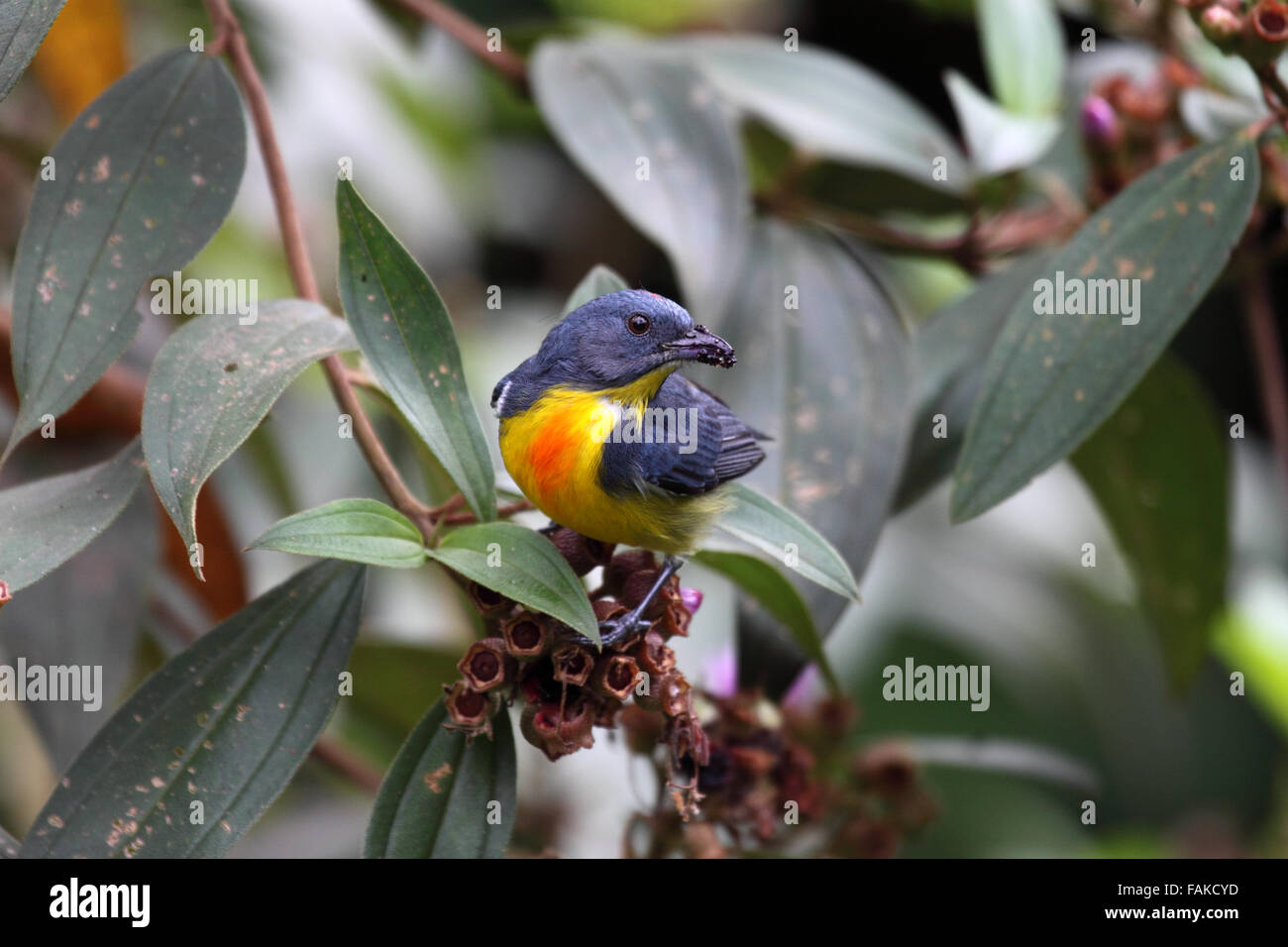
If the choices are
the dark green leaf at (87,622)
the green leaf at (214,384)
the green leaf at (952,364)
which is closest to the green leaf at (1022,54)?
the green leaf at (952,364)

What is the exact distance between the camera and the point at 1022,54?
5.43ft

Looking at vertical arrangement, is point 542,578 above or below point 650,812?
above

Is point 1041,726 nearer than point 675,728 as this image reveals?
No

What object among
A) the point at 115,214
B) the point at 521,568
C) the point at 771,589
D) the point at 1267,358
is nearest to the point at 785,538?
the point at 771,589

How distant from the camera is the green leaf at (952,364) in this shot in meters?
1.40

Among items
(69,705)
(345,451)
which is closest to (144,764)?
(69,705)

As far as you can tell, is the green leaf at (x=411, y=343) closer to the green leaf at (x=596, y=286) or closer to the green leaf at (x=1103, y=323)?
the green leaf at (x=596, y=286)

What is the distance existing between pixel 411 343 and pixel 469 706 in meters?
0.30

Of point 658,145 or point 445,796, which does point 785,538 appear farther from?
point 658,145

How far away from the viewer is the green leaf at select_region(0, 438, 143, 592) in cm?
91

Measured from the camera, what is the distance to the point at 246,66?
1178mm

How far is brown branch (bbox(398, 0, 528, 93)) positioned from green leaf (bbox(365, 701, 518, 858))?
102 cm
